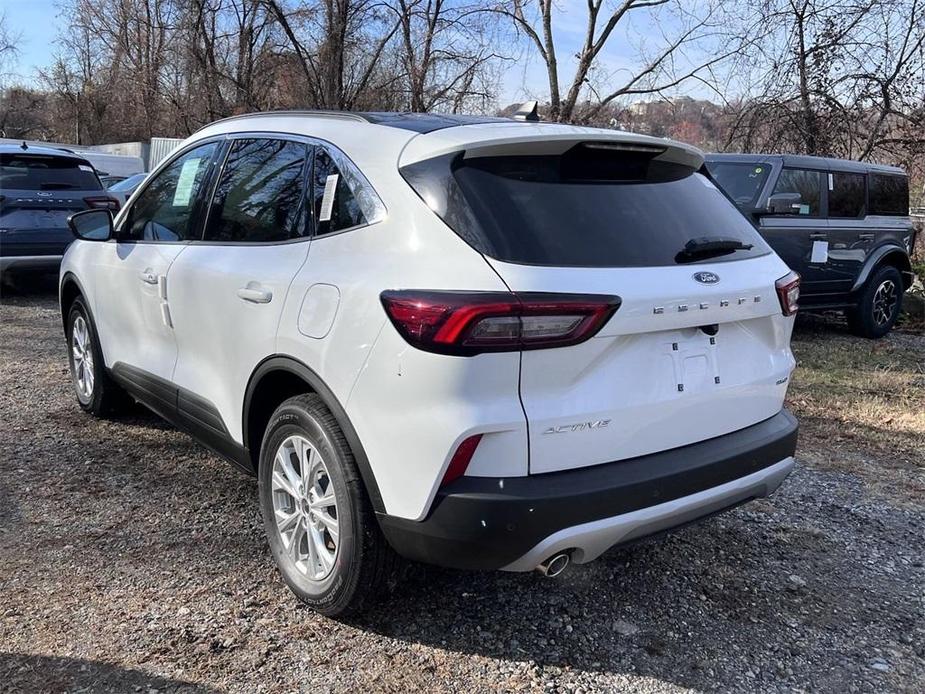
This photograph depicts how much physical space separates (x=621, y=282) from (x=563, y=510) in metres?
0.70

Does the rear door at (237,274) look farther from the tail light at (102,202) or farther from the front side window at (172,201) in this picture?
the tail light at (102,202)

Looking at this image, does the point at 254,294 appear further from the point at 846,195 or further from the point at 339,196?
the point at 846,195

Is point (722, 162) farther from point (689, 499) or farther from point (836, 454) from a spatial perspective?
point (689, 499)

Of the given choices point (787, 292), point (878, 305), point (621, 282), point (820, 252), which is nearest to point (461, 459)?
point (621, 282)

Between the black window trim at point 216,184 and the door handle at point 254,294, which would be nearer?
the black window trim at point 216,184

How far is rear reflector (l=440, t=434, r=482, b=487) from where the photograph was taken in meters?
2.27

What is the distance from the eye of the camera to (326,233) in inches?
111

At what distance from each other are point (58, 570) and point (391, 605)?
1.37 m

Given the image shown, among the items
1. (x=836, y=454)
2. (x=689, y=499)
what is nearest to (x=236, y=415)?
(x=689, y=499)

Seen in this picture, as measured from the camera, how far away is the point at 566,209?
100 inches

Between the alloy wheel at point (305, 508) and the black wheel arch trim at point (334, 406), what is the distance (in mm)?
213

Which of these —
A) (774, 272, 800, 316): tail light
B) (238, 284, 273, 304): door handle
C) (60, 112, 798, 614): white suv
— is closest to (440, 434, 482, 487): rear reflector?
(60, 112, 798, 614): white suv

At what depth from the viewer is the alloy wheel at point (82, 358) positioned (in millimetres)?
4965

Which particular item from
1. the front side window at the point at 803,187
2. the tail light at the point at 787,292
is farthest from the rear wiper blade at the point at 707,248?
the front side window at the point at 803,187
